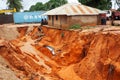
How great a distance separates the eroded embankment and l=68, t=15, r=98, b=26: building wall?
7.34 feet

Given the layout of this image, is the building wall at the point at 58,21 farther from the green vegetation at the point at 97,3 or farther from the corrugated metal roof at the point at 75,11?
the green vegetation at the point at 97,3

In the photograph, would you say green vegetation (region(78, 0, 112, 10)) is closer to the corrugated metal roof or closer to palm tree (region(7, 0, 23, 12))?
the corrugated metal roof

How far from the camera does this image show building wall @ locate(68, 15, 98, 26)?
118 ft

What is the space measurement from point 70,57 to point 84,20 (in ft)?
30.9

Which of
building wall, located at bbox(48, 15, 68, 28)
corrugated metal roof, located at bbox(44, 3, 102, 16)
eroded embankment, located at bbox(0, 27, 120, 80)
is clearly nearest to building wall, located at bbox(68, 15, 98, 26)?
corrugated metal roof, located at bbox(44, 3, 102, 16)

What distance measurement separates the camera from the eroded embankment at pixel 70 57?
2145cm

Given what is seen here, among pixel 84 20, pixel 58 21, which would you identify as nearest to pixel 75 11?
pixel 84 20

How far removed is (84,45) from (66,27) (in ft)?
29.5

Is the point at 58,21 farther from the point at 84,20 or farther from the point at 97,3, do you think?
Result: the point at 97,3

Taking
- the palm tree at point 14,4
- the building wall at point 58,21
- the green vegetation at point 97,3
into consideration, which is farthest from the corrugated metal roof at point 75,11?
the palm tree at point 14,4

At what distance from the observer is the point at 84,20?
36.6 meters

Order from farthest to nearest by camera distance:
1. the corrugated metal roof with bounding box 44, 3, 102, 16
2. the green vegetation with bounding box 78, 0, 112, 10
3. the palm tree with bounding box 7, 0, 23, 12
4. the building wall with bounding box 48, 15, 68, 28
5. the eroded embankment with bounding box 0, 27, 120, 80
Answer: the palm tree with bounding box 7, 0, 23, 12 < the green vegetation with bounding box 78, 0, 112, 10 < the building wall with bounding box 48, 15, 68, 28 < the corrugated metal roof with bounding box 44, 3, 102, 16 < the eroded embankment with bounding box 0, 27, 120, 80

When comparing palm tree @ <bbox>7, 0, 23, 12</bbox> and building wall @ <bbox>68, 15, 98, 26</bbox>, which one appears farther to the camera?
palm tree @ <bbox>7, 0, 23, 12</bbox>

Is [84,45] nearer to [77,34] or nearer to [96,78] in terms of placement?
[77,34]
